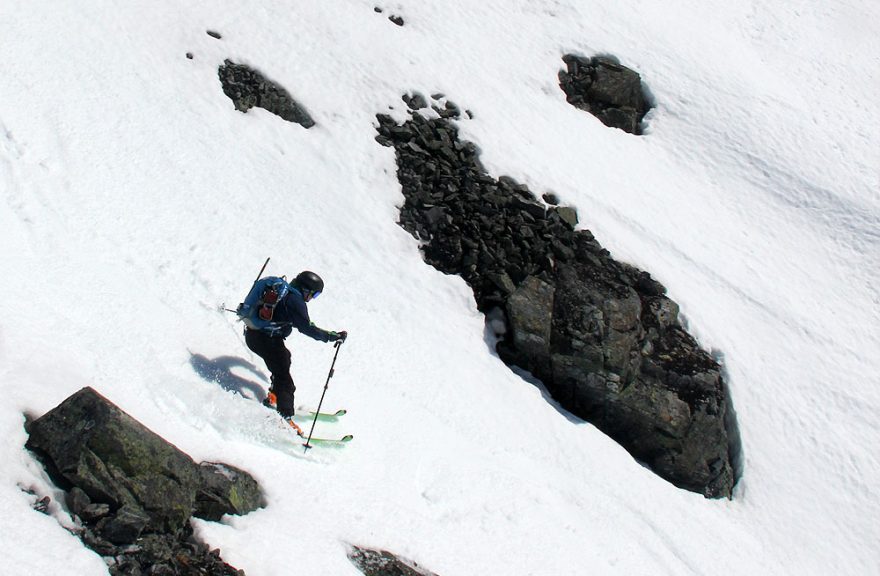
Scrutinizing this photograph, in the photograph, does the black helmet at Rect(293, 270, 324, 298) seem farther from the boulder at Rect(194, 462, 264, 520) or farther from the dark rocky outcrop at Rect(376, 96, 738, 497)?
the dark rocky outcrop at Rect(376, 96, 738, 497)

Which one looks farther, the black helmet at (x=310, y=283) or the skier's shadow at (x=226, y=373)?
the black helmet at (x=310, y=283)

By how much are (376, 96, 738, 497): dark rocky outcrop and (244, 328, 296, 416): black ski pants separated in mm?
6112

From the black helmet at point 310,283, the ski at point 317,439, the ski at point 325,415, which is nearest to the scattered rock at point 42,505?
the ski at point 317,439

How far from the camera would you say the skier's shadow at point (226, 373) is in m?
10.3

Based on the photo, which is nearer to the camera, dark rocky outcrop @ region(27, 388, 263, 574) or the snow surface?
dark rocky outcrop @ region(27, 388, 263, 574)

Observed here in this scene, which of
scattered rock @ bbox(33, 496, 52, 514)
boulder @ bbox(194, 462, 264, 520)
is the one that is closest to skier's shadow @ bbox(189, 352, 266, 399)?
boulder @ bbox(194, 462, 264, 520)

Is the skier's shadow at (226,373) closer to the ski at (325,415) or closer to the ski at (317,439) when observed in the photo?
the ski at (325,415)

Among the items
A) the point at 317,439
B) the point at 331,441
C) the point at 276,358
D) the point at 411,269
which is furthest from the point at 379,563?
the point at 411,269

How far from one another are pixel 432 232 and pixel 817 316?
10261 millimetres

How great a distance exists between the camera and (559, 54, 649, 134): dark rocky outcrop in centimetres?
2350

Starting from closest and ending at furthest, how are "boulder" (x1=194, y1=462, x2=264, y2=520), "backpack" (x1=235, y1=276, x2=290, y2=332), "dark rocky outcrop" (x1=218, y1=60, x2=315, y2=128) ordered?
"boulder" (x1=194, y1=462, x2=264, y2=520)
"backpack" (x1=235, y1=276, x2=290, y2=332)
"dark rocky outcrop" (x1=218, y1=60, x2=315, y2=128)

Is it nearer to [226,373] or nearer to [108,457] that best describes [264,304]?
[226,373]

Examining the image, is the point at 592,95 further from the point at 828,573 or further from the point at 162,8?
the point at 828,573

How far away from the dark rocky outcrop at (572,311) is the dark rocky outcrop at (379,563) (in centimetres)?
728
